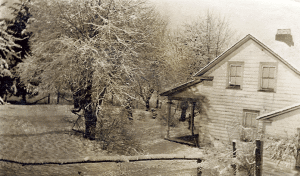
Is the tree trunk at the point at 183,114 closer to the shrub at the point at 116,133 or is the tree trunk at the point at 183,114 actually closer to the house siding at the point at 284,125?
the shrub at the point at 116,133

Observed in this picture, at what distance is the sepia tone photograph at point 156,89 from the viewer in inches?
71.2

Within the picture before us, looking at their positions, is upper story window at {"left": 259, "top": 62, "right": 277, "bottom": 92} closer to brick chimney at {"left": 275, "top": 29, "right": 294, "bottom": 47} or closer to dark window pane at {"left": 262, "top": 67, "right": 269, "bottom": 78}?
dark window pane at {"left": 262, "top": 67, "right": 269, "bottom": 78}

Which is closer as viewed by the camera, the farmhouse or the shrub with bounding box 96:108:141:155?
the farmhouse

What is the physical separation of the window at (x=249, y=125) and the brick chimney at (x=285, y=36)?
0.61 m

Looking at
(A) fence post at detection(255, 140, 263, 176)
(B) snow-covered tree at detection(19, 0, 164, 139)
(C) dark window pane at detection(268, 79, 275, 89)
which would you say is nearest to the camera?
(C) dark window pane at detection(268, 79, 275, 89)

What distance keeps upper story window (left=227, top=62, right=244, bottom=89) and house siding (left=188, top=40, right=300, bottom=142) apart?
2 cm

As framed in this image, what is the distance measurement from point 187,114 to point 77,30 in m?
1.11

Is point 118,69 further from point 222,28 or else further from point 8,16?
point 8,16

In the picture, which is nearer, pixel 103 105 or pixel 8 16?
pixel 103 105

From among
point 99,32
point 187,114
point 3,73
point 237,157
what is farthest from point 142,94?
point 3,73

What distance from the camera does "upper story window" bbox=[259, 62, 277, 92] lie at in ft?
5.69

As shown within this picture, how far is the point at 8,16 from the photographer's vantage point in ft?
7.61

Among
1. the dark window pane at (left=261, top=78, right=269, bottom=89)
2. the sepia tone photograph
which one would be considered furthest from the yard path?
the dark window pane at (left=261, top=78, right=269, bottom=89)

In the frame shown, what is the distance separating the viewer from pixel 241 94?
1801 mm
